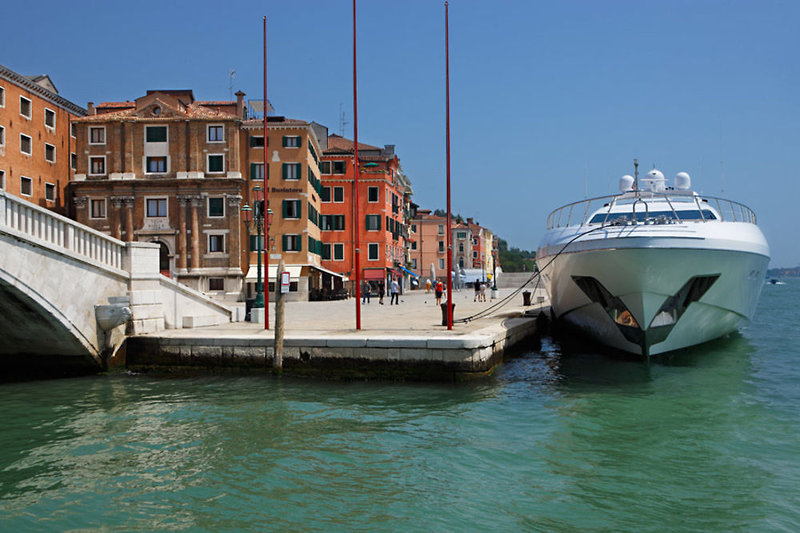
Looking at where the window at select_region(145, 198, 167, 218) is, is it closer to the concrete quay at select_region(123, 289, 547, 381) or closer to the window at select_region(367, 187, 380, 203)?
the window at select_region(367, 187, 380, 203)

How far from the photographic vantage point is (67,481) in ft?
24.9

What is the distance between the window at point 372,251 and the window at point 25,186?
22068 mm

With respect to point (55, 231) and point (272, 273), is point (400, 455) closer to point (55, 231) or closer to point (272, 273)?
point (55, 231)

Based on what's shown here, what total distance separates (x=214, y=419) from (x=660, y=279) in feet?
30.1

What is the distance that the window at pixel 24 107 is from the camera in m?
36.4

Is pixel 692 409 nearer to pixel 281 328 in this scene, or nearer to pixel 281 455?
pixel 281 455

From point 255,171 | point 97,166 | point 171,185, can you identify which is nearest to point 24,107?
point 97,166

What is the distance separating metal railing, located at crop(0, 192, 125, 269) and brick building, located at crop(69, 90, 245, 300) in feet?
85.0

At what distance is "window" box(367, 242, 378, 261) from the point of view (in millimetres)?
49556

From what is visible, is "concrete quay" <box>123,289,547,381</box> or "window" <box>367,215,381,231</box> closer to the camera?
"concrete quay" <box>123,289,547,381</box>

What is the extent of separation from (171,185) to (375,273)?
1603cm

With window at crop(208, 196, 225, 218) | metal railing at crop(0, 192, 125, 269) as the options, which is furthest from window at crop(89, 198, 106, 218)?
metal railing at crop(0, 192, 125, 269)

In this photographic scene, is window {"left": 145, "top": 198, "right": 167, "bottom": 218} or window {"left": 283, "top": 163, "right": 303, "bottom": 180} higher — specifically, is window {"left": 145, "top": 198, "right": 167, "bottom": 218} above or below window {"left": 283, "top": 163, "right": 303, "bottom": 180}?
below

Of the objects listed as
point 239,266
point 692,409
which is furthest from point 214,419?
point 239,266
